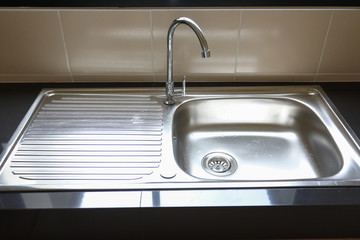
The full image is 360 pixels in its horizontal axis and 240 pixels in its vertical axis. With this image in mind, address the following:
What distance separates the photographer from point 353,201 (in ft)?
2.67

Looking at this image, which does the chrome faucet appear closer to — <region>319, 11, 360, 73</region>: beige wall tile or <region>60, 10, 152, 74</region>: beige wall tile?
<region>60, 10, 152, 74</region>: beige wall tile

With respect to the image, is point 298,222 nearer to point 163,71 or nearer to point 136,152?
point 136,152

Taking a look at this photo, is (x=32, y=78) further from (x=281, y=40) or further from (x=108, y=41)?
(x=281, y=40)

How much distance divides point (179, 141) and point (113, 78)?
1.17ft

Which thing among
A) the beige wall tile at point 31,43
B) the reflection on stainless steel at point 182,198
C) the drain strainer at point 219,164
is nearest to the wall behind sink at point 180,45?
the beige wall tile at point 31,43

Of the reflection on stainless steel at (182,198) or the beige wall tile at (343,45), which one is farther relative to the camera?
the beige wall tile at (343,45)

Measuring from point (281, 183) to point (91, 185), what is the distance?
18.9 inches

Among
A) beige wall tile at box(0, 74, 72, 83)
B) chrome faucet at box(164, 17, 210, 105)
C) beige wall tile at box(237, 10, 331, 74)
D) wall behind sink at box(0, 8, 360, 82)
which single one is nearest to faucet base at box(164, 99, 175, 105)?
chrome faucet at box(164, 17, 210, 105)

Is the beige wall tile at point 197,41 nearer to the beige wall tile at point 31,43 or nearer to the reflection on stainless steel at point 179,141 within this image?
the reflection on stainless steel at point 179,141

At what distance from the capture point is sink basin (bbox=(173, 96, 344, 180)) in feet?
3.64

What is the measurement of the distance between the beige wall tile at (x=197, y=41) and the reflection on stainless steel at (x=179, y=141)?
90 millimetres

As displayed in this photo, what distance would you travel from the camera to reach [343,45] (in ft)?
4.06

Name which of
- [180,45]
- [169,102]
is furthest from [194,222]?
[180,45]

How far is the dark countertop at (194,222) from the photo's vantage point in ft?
2.62
